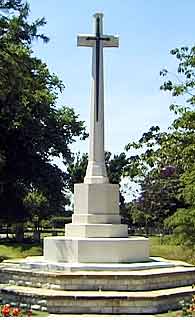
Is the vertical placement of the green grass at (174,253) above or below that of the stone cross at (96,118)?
below

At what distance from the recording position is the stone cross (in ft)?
46.7

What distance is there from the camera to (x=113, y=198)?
14117mm

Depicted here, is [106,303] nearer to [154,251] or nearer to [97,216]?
[97,216]

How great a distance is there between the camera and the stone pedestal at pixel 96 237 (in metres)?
12.8

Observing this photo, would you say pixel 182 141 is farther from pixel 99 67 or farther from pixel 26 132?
pixel 26 132

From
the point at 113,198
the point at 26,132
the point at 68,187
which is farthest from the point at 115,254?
Result: the point at 68,187

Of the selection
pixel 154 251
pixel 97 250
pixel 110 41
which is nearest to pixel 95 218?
pixel 97 250

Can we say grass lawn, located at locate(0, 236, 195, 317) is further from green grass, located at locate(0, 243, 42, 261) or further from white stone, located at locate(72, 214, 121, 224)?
white stone, located at locate(72, 214, 121, 224)

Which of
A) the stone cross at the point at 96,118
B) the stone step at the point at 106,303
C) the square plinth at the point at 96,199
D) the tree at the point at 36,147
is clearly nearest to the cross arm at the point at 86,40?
the stone cross at the point at 96,118

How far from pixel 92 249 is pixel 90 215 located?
113cm

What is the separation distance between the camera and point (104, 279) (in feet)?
36.7

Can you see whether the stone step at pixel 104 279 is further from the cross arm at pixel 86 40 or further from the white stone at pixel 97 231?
the cross arm at pixel 86 40

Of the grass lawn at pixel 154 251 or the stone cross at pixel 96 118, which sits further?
the grass lawn at pixel 154 251

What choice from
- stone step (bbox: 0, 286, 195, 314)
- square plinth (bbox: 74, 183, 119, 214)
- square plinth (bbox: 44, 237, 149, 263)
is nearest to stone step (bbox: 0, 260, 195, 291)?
stone step (bbox: 0, 286, 195, 314)
